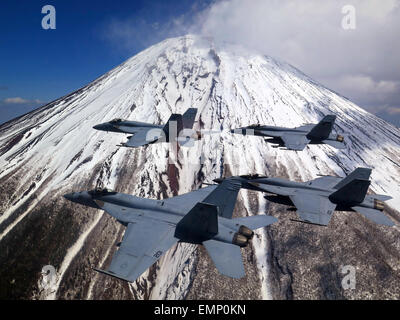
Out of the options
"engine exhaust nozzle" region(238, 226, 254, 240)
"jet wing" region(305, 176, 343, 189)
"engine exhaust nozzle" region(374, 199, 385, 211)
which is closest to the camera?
"engine exhaust nozzle" region(238, 226, 254, 240)

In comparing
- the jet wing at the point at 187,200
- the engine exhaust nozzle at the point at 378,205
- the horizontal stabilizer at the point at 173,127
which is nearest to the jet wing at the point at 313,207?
the engine exhaust nozzle at the point at 378,205

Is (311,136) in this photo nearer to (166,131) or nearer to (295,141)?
(295,141)

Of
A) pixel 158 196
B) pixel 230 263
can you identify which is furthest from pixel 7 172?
pixel 230 263

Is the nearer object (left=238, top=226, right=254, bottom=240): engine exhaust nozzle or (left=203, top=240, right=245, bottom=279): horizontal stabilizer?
(left=203, top=240, right=245, bottom=279): horizontal stabilizer

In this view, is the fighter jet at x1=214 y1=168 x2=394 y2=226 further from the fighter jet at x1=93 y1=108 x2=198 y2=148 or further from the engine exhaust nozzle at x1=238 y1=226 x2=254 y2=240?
the fighter jet at x1=93 y1=108 x2=198 y2=148

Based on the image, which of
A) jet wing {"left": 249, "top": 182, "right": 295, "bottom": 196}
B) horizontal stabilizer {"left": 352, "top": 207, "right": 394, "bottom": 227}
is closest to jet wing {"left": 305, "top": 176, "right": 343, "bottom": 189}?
jet wing {"left": 249, "top": 182, "right": 295, "bottom": 196}

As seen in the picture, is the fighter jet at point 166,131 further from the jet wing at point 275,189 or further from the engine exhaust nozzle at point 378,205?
the engine exhaust nozzle at point 378,205

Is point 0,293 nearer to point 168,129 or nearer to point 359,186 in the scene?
point 168,129

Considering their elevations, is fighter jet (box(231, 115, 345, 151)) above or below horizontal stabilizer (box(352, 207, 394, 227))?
above
